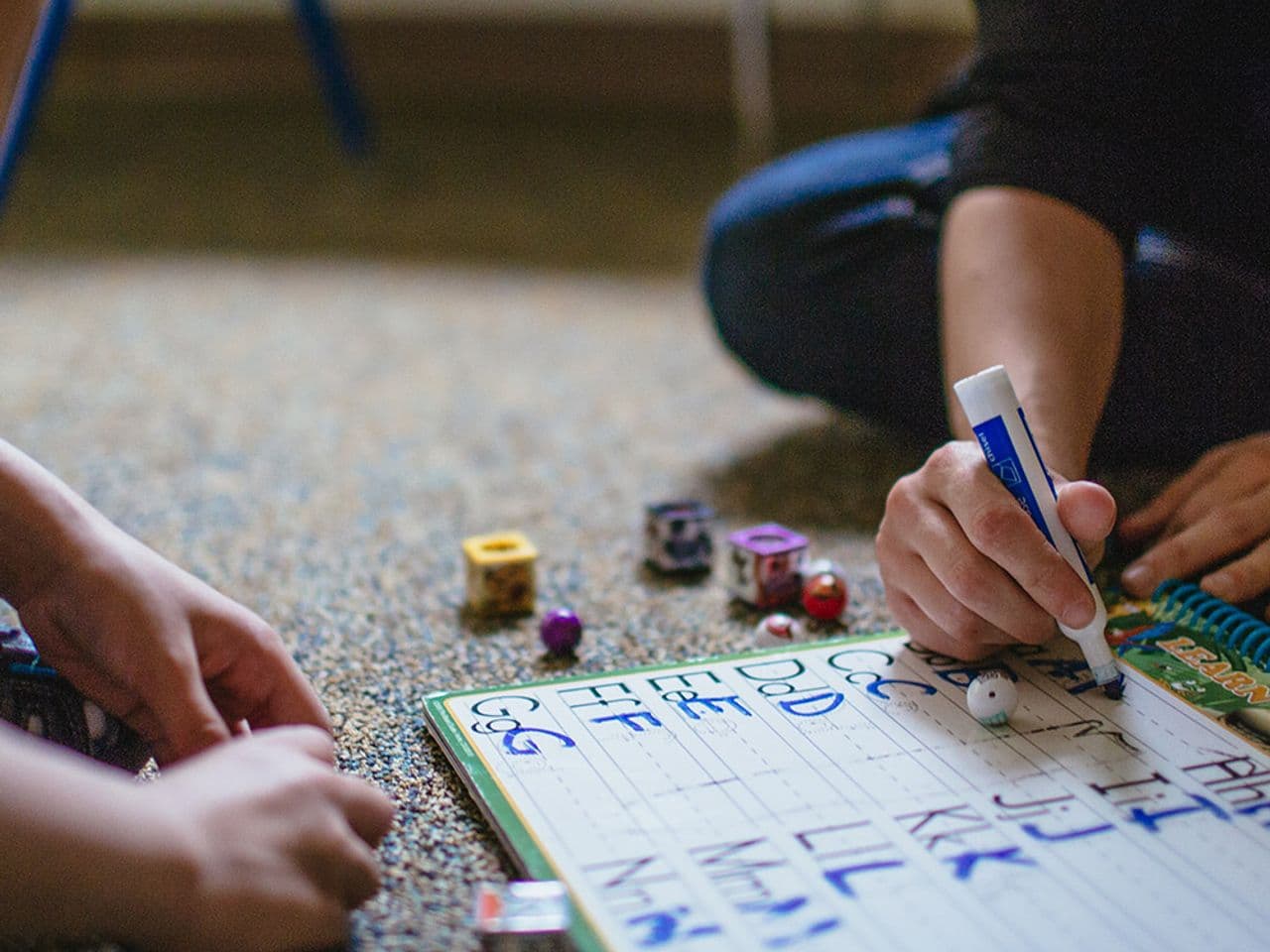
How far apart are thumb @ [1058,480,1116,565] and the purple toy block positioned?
0.74 feet

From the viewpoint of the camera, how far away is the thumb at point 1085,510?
52 cm

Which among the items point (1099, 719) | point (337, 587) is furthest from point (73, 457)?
point (1099, 719)

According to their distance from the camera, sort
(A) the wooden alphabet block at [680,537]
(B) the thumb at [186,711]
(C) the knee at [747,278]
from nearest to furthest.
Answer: (B) the thumb at [186,711]
(A) the wooden alphabet block at [680,537]
(C) the knee at [747,278]

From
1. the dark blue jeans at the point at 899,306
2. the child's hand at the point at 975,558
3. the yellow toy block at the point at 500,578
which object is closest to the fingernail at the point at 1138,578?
the child's hand at the point at 975,558

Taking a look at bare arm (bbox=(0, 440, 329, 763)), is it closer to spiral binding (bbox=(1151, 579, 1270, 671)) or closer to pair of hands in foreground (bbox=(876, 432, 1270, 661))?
pair of hands in foreground (bbox=(876, 432, 1270, 661))

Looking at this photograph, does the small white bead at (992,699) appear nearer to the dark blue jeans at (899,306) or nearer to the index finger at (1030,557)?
the index finger at (1030,557)

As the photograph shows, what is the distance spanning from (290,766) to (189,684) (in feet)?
0.26

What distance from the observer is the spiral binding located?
61cm

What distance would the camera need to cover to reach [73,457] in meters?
0.96

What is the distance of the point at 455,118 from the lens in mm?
2332

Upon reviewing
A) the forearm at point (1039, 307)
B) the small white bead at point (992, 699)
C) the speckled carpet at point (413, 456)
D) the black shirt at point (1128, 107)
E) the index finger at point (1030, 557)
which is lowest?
the speckled carpet at point (413, 456)

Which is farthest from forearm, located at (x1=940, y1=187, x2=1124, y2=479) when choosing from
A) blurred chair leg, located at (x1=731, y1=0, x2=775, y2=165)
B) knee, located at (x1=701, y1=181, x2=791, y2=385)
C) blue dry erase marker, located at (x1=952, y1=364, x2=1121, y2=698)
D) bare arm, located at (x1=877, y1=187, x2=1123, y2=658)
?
→ blurred chair leg, located at (x1=731, y1=0, x2=775, y2=165)

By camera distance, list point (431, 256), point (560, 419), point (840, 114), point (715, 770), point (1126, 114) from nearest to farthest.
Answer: point (715, 770)
point (1126, 114)
point (560, 419)
point (431, 256)
point (840, 114)

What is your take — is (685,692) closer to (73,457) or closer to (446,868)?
(446,868)
